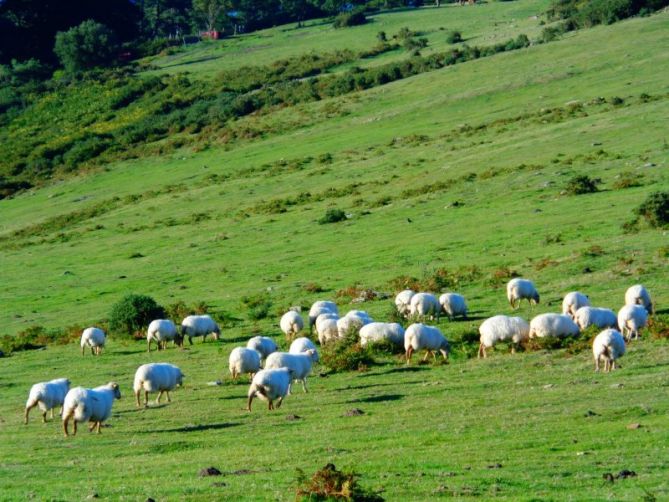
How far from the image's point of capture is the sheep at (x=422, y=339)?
2741 cm

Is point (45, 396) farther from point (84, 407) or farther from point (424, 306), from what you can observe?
point (424, 306)

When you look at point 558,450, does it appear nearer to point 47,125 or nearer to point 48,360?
point 48,360

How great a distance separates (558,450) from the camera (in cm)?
1722

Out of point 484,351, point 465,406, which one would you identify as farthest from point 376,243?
point 465,406

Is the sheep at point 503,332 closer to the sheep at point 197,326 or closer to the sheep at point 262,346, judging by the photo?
the sheep at point 262,346

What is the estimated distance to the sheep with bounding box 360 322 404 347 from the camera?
1145 inches

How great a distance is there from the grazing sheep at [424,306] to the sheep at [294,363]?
818cm

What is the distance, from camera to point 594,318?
91.2ft

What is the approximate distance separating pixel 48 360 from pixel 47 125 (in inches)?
3534

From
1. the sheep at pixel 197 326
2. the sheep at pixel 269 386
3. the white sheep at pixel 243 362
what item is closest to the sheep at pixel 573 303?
the white sheep at pixel 243 362

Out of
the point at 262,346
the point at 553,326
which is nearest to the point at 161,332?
the point at 262,346

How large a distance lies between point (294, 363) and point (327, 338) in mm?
5965

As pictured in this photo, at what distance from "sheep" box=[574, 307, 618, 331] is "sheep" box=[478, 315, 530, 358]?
1438 mm

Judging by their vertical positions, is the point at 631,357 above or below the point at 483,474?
below
